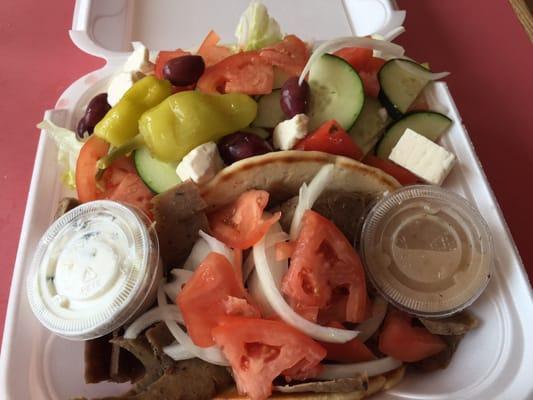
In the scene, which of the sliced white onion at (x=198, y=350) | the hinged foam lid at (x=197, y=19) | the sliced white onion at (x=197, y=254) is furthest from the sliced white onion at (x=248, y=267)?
the hinged foam lid at (x=197, y=19)

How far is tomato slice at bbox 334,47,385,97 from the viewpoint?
1933mm

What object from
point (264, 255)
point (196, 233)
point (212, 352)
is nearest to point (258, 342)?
point (212, 352)

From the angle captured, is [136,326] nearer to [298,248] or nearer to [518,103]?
[298,248]

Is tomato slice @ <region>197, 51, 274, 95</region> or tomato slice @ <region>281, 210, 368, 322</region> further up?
tomato slice @ <region>197, 51, 274, 95</region>

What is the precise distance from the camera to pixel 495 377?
1.43m

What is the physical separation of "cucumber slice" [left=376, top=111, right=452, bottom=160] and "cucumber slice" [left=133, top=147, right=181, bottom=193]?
71cm

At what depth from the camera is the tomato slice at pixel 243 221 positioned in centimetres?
156

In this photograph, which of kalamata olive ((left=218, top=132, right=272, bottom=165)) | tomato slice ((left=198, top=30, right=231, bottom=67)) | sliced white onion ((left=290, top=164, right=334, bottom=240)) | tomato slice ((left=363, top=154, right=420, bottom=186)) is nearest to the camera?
sliced white onion ((left=290, top=164, right=334, bottom=240))

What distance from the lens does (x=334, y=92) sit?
1842mm

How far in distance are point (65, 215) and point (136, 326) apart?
0.39 meters

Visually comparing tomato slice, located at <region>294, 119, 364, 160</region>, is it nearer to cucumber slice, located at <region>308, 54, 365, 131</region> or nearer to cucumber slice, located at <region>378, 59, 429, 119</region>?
cucumber slice, located at <region>308, 54, 365, 131</region>

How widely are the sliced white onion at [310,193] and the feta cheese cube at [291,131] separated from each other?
13 cm

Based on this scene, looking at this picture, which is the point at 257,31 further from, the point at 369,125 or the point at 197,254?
the point at 197,254

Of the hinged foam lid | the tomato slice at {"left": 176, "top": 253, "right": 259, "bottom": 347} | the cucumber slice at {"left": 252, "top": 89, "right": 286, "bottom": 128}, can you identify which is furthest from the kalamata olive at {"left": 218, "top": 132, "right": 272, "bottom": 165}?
the hinged foam lid
